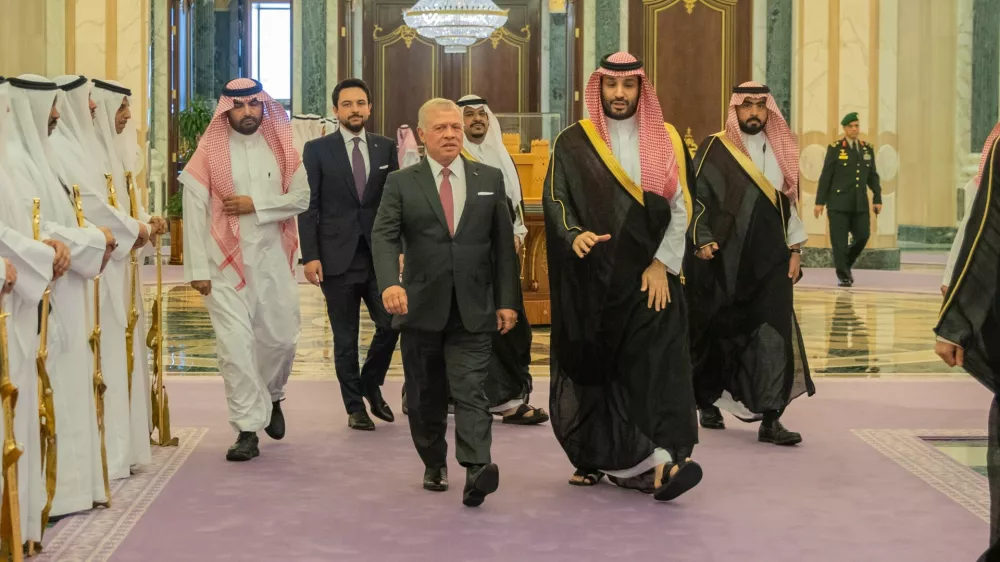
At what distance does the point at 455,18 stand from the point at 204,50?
204 inches

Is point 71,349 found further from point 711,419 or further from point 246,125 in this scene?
point 711,419

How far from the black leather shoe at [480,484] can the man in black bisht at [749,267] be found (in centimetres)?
174

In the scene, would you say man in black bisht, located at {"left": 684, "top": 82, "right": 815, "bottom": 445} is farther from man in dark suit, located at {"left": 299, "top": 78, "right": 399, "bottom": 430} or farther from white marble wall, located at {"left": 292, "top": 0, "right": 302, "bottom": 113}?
white marble wall, located at {"left": 292, "top": 0, "right": 302, "bottom": 113}

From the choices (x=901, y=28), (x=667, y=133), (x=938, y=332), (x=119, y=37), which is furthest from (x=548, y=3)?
(x=938, y=332)

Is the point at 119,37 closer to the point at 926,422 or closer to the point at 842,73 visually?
the point at 842,73

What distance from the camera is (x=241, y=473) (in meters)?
5.21

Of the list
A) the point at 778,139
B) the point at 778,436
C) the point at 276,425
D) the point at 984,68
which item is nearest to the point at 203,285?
the point at 276,425

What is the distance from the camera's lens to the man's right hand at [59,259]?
387 centimetres

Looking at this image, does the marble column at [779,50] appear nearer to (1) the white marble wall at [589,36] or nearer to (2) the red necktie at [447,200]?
(1) the white marble wall at [589,36]

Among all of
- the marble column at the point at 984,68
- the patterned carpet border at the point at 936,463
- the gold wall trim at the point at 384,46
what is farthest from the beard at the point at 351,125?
the marble column at the point at 984,68

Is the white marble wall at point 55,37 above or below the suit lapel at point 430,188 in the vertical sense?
above

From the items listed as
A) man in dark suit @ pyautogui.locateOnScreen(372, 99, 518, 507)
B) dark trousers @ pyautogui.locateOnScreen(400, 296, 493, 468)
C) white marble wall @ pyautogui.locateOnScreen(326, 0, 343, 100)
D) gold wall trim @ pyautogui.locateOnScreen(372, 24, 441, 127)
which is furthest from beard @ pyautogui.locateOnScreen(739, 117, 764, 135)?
gold wall trim @ pyautogui.locateOnScreen(372, 24, 441, 127)

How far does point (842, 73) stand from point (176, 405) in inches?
415

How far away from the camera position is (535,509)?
4.62m
